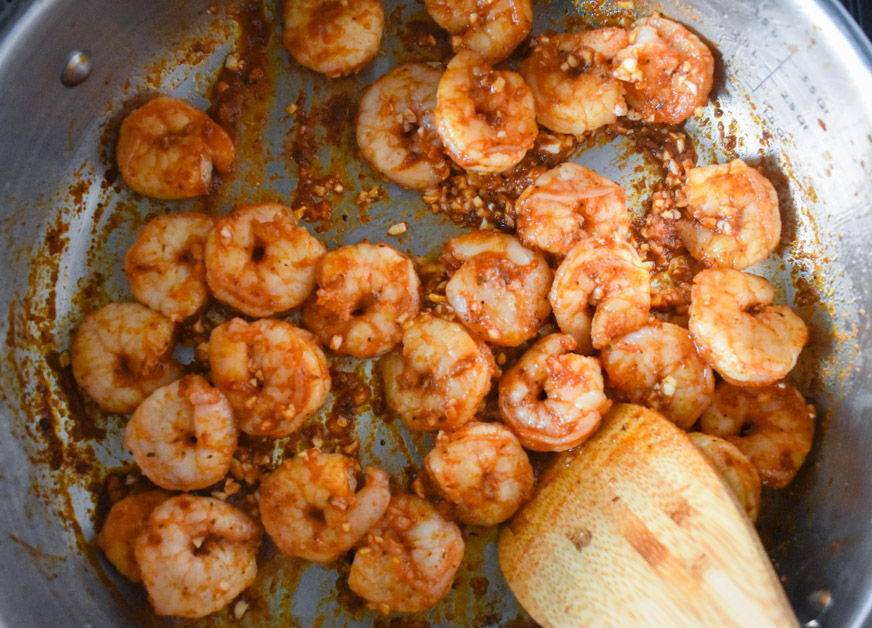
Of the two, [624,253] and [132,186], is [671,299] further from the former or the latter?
[132,186]

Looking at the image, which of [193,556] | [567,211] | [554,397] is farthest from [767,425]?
[193,556]

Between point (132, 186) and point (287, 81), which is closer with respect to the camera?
point (132, 186)

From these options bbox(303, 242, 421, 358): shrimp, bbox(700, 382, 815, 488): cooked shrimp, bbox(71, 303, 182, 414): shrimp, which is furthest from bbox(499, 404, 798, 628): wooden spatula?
bbox(71, 303, 182, 414): shrimp

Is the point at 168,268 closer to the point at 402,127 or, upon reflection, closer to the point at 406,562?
the point at 402,127

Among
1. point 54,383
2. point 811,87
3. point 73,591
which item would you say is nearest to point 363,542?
point 73,591

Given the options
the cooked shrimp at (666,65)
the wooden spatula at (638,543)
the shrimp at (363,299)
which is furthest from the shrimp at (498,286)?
the cooked shrimp at (666,65)
